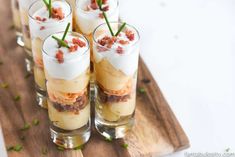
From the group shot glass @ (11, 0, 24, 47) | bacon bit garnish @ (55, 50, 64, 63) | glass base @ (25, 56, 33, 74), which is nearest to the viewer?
bacon bit garnish @ (55, 50, 64, 63)

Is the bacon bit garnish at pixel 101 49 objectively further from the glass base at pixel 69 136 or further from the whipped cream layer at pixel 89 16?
the glass base at pixel 69 136

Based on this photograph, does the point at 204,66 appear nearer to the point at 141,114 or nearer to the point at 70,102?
the point at 141,114

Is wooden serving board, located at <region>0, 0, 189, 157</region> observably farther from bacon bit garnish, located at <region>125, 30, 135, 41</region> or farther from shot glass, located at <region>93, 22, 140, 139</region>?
bacon bit garnish, located at <region>125, 30, 135, 41</region>

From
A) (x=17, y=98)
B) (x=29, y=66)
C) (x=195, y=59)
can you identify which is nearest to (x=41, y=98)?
(x=17, y=98)

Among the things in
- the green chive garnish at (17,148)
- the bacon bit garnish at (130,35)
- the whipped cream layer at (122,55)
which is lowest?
the green chive garnish at (17,148)

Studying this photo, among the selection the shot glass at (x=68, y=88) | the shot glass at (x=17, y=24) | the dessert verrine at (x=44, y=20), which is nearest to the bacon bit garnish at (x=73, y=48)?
the shot glass at (x=68, y=88)

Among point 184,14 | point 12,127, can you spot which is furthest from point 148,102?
point 184,14

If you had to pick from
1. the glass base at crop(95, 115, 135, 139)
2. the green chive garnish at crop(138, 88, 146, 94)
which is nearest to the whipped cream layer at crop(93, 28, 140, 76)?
the glass base at crop(95, 115, 135, 139)
